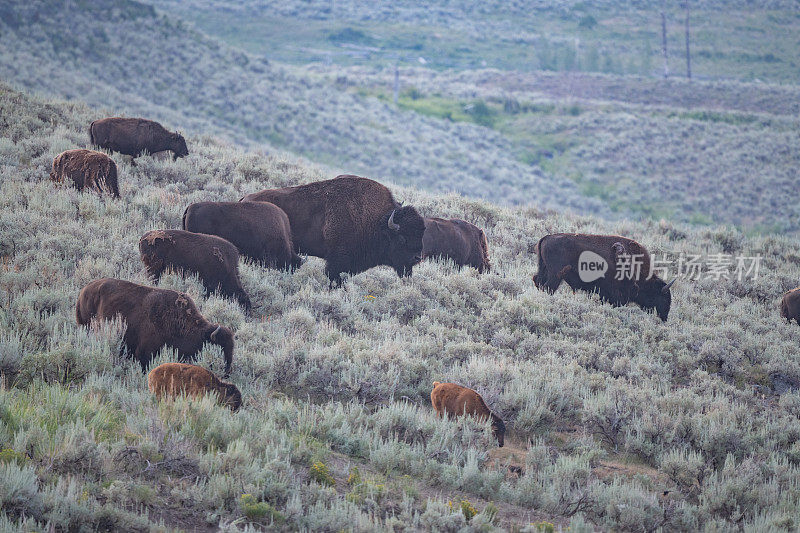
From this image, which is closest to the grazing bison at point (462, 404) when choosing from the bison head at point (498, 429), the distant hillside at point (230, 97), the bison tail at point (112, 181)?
the bison head at point (498, 429)

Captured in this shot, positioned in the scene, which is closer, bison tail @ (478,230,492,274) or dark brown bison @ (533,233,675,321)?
dark brown bison @ (533,233,675,321)

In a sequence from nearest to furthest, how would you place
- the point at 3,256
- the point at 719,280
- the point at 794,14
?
the point at 3,256
the point at 719,280
the point at 794,14

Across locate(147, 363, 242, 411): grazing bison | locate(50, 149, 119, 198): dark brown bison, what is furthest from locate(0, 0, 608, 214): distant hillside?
locate(147, 363, 242, 411): grazing bison

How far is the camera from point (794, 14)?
9600 cm

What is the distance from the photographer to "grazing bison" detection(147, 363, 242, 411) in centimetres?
577

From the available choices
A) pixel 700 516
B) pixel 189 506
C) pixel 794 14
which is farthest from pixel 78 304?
pixel 794 14

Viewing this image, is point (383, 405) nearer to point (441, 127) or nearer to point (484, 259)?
point (484, 259)

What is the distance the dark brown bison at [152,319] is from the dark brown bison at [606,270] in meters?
6.27

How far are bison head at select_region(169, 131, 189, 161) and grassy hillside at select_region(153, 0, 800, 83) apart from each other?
6472 centimetres

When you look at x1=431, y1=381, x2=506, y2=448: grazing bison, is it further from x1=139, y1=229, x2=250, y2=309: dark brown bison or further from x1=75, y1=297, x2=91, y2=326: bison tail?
x1=75, y1=297, x2=91, y2=326: bison tail

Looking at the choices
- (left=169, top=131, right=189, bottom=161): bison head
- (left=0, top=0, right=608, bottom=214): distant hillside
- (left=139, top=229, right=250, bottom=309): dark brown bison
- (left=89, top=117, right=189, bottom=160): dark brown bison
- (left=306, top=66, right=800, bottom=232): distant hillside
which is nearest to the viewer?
(left=139, top=229, right=250, bottom=309): dark brown bison

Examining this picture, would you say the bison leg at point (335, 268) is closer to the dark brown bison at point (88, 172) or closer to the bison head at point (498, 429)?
the bison head at point (498, 429)

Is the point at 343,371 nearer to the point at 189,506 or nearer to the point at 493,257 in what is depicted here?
the point at 189,506

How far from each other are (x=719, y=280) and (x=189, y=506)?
1211cm
